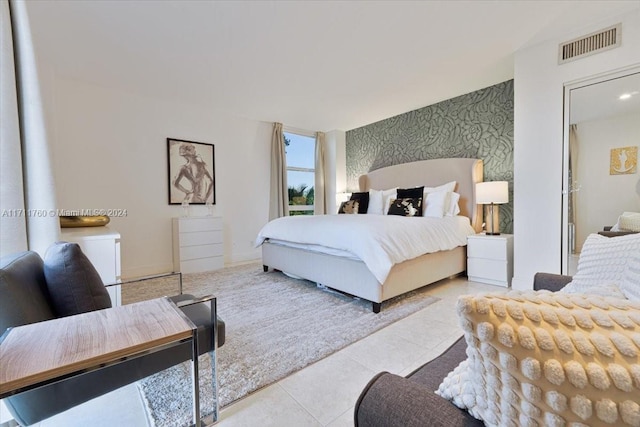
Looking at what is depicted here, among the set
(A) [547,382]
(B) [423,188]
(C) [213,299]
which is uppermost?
(B) [423,188]

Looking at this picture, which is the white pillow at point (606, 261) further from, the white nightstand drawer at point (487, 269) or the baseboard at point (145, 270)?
the baseboard at point (145, 270)

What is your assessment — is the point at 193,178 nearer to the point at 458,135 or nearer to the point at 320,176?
the point at 320,176

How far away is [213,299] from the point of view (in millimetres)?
1184

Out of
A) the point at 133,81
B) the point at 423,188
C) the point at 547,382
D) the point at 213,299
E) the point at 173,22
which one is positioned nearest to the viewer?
the point at 547,382

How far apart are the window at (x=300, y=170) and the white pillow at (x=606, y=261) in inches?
187

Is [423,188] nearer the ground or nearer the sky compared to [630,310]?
nearer the sky

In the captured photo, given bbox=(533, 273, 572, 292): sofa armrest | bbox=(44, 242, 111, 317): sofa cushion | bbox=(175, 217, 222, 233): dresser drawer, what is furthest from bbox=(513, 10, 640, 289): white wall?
bbox=(175, 217, 222, 233): dresser drawer

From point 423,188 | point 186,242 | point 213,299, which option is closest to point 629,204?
point 423,188

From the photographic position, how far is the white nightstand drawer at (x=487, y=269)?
3029mm

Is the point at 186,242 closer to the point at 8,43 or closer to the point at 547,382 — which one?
the point at 8,43

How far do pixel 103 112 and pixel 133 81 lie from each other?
647 mm

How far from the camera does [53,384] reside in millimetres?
806

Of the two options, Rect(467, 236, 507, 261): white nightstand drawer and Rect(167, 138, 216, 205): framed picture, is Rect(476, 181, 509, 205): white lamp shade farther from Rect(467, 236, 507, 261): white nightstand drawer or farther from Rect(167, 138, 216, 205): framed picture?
Rect(167, 138, 216, 205): framed picture

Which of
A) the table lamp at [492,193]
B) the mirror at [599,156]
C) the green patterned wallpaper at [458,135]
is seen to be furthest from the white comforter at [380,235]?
the mirror at [599,156]
